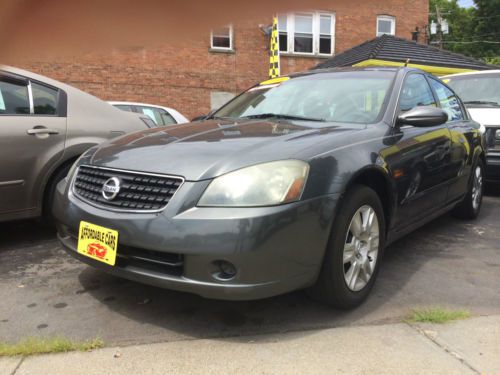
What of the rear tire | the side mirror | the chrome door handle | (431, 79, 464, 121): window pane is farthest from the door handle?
the rear tire

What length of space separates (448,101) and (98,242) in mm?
3537

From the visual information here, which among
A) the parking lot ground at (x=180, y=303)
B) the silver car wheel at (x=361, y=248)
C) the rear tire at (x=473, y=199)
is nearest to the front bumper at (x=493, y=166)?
the rear tire at (x=473, y=199)

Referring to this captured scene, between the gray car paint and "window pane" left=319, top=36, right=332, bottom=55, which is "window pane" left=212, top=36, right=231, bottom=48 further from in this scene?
"window pane" left=319, top=36, right=332, bottom=55

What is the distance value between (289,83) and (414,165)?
1.27 meters

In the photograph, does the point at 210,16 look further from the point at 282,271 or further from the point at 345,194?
the point at 345,194

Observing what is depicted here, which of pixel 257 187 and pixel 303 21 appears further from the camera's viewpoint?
pixel 257 187

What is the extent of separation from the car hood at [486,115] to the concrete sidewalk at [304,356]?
4546mm

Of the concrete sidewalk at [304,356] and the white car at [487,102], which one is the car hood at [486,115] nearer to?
the white car at [487,102]

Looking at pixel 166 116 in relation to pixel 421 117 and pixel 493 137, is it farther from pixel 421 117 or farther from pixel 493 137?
pixel 421 117

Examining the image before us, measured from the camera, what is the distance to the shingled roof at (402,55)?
1120 cm

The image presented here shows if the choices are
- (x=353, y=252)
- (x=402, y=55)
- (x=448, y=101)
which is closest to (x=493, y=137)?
(x=448, y=101)

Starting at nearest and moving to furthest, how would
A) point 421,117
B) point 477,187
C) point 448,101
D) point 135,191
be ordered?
point 135,191 < point 421,117 < point 448,101 < point 477,187

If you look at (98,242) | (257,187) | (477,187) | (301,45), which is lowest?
(477,187)

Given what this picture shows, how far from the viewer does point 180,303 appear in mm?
2848
